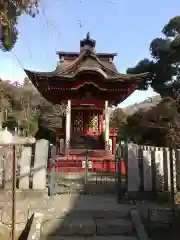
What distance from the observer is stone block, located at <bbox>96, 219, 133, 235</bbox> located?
537 cm

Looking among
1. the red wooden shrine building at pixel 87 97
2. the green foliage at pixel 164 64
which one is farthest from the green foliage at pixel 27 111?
the red wooden shrine building at pixel 87 97

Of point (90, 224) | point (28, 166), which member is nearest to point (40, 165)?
point (28, 166)

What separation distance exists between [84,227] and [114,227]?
57 centimetres

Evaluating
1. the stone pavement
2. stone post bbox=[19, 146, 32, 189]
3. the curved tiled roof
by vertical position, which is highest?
the curved tiled roof

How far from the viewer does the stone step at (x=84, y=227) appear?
5281mm

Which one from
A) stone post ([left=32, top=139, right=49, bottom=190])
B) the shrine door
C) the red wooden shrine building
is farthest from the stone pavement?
the shrine door

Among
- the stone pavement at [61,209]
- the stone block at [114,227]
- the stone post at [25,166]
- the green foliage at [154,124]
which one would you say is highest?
the green foliage at [154,124]

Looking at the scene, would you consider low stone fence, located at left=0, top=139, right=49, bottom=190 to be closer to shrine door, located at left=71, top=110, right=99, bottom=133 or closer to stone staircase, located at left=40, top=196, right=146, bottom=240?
stone staircase, located at left=40, top=196, right=146, bottom=240

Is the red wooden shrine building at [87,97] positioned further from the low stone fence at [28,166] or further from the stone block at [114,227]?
the stone block at [114,227]

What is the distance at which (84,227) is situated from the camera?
5.36 metres

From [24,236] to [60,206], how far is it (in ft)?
3.92

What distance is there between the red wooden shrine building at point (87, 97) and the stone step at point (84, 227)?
8131mm

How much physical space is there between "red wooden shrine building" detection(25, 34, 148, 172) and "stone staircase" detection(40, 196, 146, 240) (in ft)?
25.2

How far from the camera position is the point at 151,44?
70.9 ft
